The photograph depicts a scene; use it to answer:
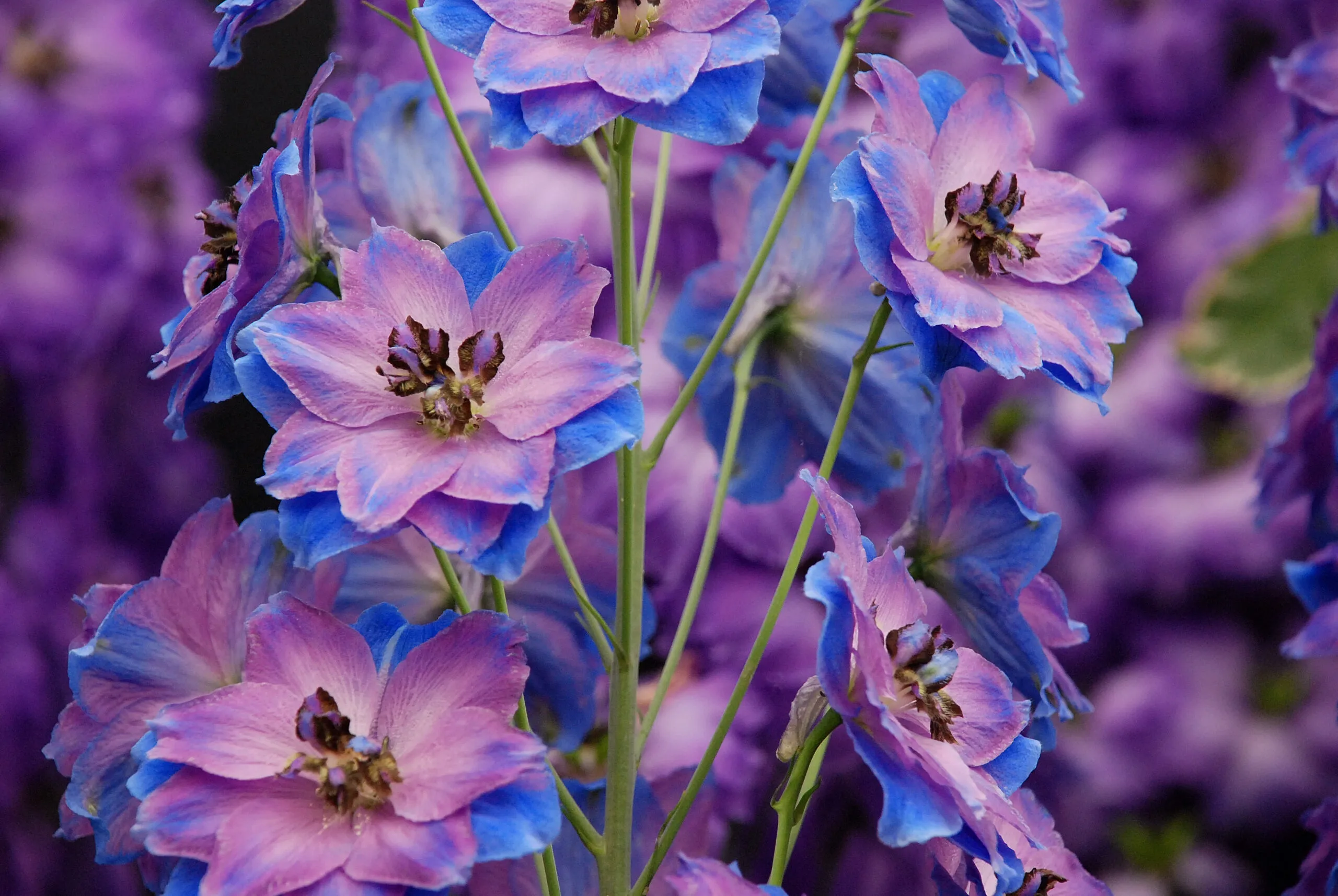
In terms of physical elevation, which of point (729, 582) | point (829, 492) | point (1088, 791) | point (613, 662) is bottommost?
point (1088, 791)

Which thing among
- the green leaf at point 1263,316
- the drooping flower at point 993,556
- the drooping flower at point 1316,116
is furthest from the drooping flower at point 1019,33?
the green leaf at point 1263,316

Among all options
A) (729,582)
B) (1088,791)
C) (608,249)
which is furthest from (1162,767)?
(608,249)

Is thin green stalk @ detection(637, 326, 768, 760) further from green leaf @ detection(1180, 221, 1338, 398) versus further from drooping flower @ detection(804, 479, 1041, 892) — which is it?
green leaf @ detection(1180, 221, 1338, 398)

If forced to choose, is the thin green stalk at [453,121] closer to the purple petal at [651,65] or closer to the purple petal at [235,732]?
the purple petal at [651,65]

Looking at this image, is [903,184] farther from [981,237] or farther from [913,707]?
[913,707]

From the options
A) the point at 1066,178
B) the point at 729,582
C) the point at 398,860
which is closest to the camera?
the point at 398,860

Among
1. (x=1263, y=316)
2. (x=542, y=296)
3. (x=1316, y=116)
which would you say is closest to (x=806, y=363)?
(x=542, y=296)

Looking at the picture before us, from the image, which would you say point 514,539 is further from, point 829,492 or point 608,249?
point 608,249

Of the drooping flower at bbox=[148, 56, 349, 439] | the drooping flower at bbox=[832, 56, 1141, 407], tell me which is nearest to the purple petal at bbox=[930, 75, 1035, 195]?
the drooping flower at bbox=[832, 56, 1141, 407]
